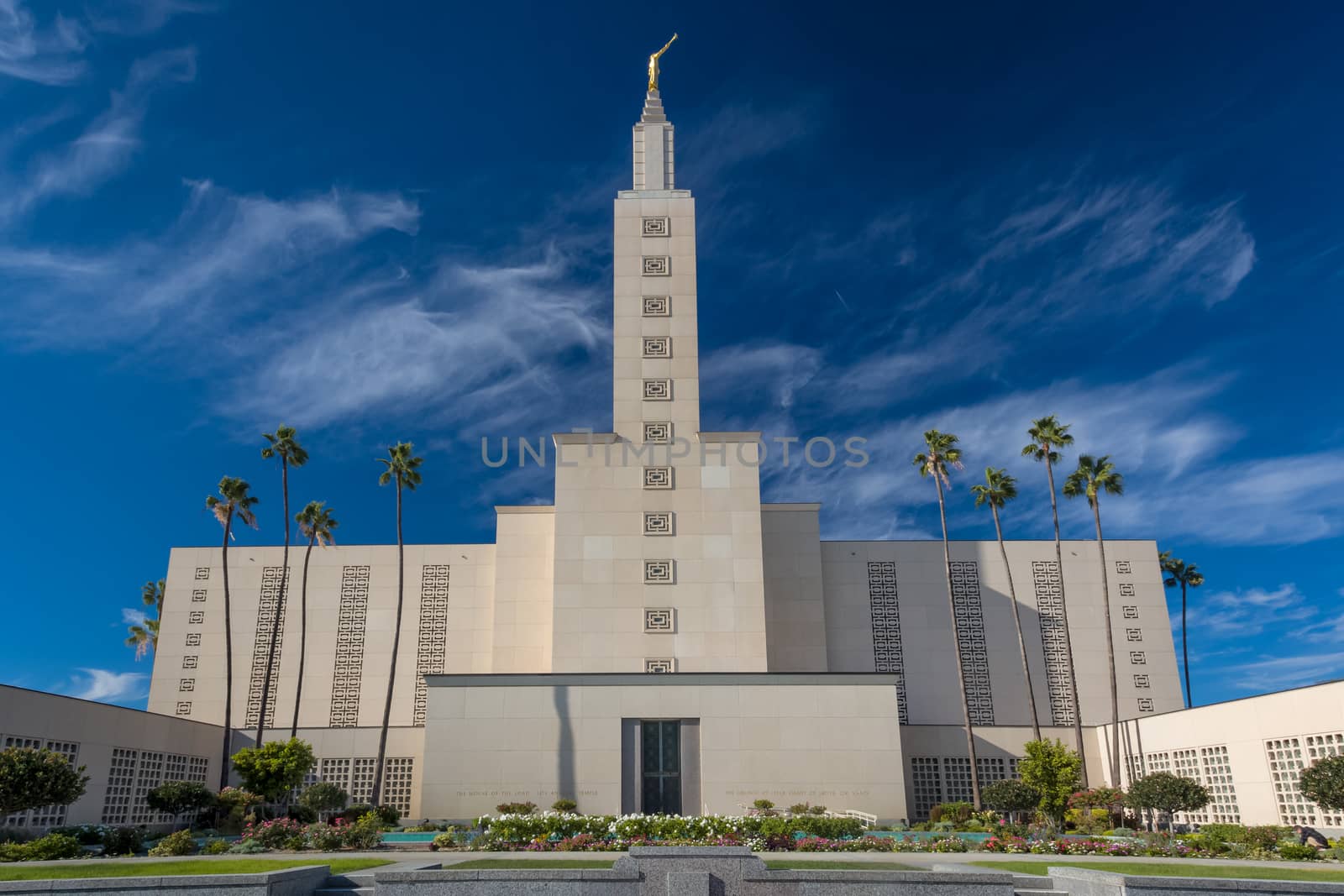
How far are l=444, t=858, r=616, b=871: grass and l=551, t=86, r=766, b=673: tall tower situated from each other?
17841mm

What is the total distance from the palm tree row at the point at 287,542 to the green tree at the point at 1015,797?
71.1 feet

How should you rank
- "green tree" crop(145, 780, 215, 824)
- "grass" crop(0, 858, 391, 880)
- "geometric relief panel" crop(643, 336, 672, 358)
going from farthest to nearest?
"geometric relief panel" crop(643, 336, 672, 358) → "green tree" crop(145, 780, 215, 824) → "grass" crop(0, 858, 391, 880)

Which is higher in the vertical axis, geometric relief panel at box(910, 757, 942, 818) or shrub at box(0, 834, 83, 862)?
geometric relief panel at box(910, 757, 942, 818)

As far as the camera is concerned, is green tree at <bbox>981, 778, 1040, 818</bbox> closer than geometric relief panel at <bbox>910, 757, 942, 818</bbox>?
Yes

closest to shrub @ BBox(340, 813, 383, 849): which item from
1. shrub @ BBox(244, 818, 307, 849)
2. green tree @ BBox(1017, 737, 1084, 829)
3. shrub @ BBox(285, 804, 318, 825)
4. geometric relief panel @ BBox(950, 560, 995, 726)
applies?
shrub @ BBox(244, 818, 307, 849)

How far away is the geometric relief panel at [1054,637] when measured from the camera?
41.1 meters

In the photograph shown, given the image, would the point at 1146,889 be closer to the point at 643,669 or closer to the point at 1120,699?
the point at 643,669

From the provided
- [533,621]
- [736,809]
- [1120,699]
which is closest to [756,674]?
[736,809]

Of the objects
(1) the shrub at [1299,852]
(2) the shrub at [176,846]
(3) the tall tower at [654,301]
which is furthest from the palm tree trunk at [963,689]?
(2) the shrub at [176,846]

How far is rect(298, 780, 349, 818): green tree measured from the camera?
110 feet

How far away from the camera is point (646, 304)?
41156 mm

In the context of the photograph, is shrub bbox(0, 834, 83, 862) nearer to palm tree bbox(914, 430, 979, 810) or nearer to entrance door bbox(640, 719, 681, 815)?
entrance door bbox(640, 719, 681, 815)

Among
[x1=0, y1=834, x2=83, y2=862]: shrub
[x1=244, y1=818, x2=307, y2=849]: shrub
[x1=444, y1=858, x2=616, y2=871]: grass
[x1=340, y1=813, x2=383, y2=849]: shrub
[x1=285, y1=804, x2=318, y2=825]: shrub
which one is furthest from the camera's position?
[x1=285, y1=804, x2=318, y2=825]: shrub

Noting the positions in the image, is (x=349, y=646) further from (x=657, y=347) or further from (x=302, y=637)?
(x=657, y=347)
